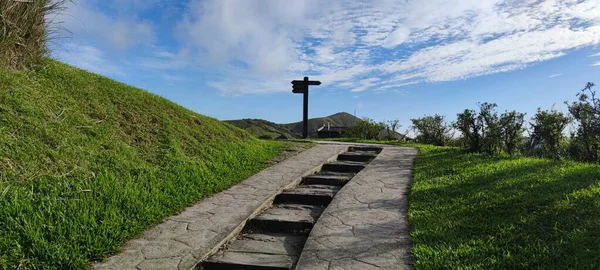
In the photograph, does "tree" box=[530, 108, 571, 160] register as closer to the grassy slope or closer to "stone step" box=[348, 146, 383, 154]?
"stone step" box=[348, 146, 383, 154]

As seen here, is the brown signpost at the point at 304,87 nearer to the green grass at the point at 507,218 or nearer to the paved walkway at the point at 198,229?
the green grass at the point at 507,218

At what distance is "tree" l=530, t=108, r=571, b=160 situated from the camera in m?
8.97

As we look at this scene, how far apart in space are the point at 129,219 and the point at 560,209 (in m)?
3.84

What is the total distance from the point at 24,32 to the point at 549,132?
1038 centimetres

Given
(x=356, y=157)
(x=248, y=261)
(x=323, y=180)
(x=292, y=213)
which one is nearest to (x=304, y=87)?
(x=356, y=157)

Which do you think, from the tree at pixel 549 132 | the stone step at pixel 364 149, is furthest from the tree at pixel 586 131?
Answer: the stone step at pixel 364 149

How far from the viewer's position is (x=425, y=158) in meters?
7.63

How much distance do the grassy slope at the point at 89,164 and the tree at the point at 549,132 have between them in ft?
21.0

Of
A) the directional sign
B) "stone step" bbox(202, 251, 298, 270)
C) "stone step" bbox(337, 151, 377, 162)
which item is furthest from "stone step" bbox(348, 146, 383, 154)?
"stone step" bbox(202, 251, 298, 270)

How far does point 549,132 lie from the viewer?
916 cm

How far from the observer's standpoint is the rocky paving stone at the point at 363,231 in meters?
2.76

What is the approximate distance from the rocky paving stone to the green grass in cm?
13

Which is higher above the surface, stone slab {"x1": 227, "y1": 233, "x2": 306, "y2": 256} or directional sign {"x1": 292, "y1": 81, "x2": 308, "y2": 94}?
directional sign {"x1": 292, "y1": 81, "x2": 308, "y2": 94}

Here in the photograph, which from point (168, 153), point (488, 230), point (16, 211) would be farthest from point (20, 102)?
point (488, 230)
